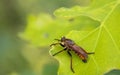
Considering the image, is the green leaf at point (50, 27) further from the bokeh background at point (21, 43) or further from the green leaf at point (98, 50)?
the bokeh background at point (21, 43)

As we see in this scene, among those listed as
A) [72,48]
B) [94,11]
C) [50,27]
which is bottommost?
[72,48]

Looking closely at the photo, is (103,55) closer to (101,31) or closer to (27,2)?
(101,31)

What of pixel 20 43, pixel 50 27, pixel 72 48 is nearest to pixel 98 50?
pixel 72 48

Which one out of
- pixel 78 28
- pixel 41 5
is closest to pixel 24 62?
pixel 41 5

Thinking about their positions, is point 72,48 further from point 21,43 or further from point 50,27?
point 21,43

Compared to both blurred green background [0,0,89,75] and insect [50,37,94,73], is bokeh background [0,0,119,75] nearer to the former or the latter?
blurred green background [0,0,89,75]

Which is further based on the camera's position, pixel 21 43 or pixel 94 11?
pixel 21 43

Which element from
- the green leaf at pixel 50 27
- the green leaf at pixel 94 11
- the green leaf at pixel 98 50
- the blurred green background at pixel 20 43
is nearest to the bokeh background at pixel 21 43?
the blurred green background at pixel 20 43
